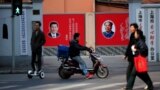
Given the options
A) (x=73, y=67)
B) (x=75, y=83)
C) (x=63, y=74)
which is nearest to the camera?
(x=75, y=83)

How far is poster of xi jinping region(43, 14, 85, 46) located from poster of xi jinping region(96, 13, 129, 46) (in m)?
0.96

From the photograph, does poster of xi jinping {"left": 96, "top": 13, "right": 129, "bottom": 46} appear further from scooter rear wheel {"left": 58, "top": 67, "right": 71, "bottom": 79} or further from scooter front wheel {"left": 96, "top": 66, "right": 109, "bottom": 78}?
scooter rear wheel {"left": 58, "top": 67, "right": 71, "bottom": 79}

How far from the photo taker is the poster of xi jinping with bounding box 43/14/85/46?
Result: 105 ft

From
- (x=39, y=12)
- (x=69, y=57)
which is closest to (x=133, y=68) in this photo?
(x=69, y=57)

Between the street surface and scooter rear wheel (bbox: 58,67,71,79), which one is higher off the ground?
scooter rear wheel (bbox: 58,67,71,79)

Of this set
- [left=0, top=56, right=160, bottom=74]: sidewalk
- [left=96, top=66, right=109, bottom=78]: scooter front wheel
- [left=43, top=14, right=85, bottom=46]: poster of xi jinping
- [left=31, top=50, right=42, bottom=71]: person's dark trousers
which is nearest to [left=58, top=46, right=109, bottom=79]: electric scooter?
[left=96, top=66, right=109, bottom=78]: scooter front wheel

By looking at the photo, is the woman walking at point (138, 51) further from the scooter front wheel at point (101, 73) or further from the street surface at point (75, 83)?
the scooter front wheel at point (101, 73)

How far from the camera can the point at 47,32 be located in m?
32.0

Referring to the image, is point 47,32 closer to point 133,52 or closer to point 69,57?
point 69,57

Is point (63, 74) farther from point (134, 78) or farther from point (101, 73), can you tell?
point (134, 78)

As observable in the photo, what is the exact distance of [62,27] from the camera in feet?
105

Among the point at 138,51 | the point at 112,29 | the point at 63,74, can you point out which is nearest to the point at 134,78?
the point at 138,51

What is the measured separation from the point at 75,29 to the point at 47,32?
1537mm

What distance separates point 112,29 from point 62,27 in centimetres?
277
